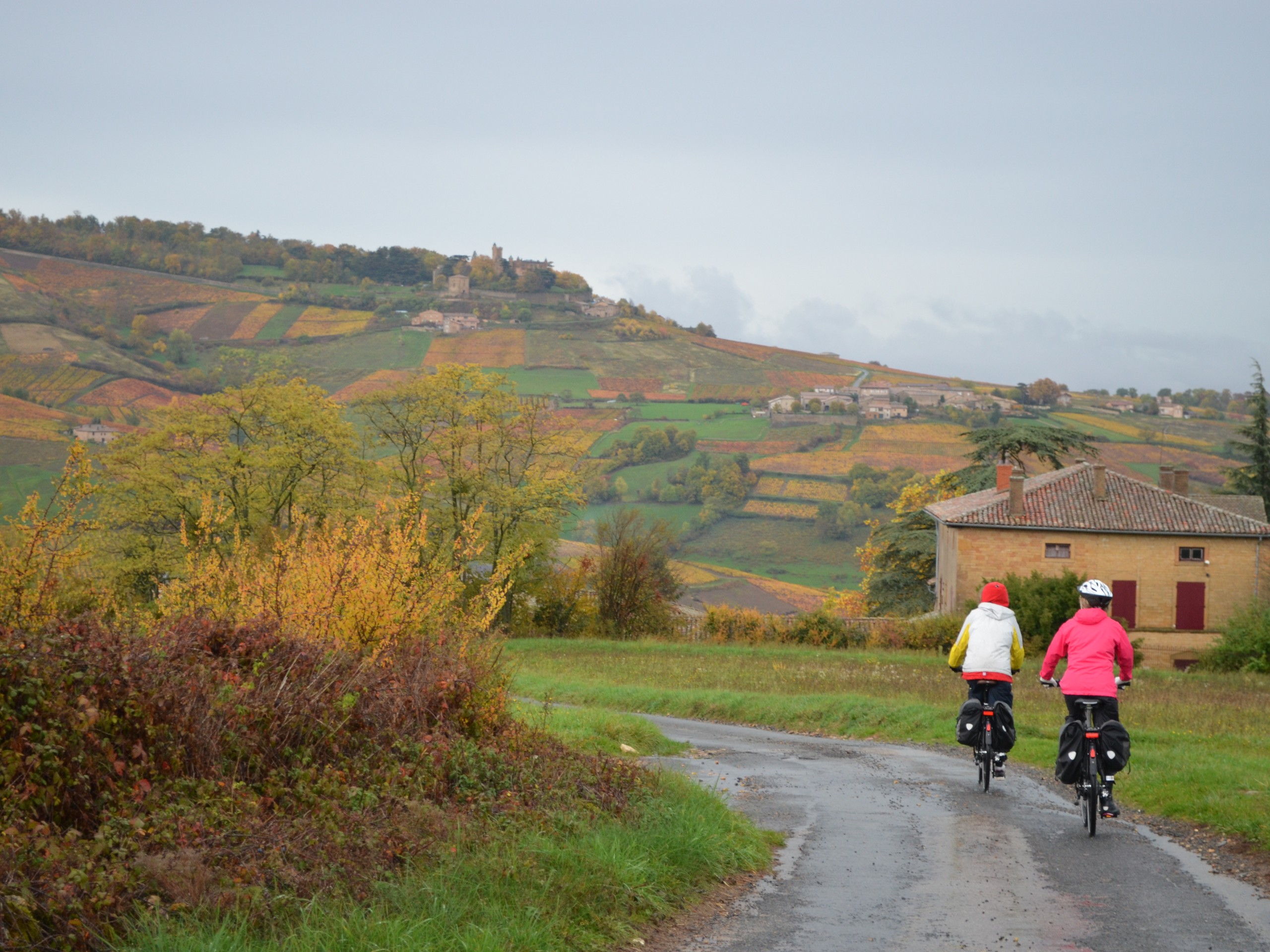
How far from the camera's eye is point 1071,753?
9656 millimetres

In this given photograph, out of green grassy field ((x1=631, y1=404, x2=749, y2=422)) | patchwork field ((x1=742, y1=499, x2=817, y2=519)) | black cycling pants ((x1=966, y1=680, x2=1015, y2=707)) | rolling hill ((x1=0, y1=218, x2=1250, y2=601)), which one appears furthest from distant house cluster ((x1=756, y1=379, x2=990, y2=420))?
black cycling pants ((x1=966, y1=680, x2=1015, y2=707))

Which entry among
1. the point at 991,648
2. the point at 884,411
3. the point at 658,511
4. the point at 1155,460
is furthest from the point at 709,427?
the point at 991,648

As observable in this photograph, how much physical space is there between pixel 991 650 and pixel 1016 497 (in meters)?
45.8

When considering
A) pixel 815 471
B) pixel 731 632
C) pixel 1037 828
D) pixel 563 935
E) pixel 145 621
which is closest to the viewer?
pixel 563 935

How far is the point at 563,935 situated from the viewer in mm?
5898

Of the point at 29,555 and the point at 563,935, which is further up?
the point at 29,555

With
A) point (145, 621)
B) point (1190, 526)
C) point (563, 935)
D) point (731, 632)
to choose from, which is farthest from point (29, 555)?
point (1190, 526)

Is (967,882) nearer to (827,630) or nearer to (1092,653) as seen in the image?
(1092,653)

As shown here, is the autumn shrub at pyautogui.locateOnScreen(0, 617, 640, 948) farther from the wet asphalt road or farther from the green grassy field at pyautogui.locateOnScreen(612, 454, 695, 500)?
the green grassy field at pyautogui.locateOnScreen(612, 454, 695, 500)

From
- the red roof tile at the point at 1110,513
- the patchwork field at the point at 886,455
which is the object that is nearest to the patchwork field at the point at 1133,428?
the patchwork field at the point at 886,455

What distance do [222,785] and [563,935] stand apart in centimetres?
225

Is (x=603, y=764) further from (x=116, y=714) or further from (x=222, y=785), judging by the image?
(x=116, y=714)

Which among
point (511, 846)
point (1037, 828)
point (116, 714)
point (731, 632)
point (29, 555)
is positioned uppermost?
point (29, 555)

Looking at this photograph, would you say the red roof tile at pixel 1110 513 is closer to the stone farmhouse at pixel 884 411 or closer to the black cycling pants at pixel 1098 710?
the black cycling pants at pixel 1098 710
